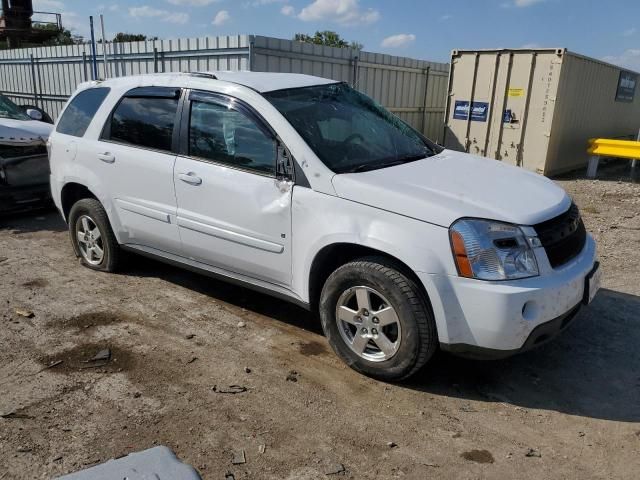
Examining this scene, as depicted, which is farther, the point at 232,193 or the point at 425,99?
the point at 425,99

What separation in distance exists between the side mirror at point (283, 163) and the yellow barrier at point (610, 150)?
9410 millimetres

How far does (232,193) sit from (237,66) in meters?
6.45

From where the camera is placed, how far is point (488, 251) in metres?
2.88

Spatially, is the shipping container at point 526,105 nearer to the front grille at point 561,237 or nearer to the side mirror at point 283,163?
the front grille at point 561,237

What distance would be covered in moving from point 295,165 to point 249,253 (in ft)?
2.42

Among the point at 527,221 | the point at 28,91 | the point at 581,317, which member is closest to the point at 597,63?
the point at 581,317

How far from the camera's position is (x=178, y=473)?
1.43 m

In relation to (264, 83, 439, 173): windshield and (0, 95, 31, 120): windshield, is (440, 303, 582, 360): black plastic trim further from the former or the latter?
(0, 95, 31, 120): windshield

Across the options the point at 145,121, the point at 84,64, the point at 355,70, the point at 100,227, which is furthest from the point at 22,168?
the point at 84,64

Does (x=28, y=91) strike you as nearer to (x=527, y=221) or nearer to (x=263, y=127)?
(x=263, y=127)

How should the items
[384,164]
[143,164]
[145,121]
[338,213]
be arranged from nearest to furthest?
1. [338,213]
2. [384,164]
3. [143,164]
4. [145,121]

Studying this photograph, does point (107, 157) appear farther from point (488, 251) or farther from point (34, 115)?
point (34, 115)

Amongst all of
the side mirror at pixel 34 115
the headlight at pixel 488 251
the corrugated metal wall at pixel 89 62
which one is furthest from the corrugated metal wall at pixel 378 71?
the headlight at pixel 488 251

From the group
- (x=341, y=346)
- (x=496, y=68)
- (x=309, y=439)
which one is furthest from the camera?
(x=496, y=68)
